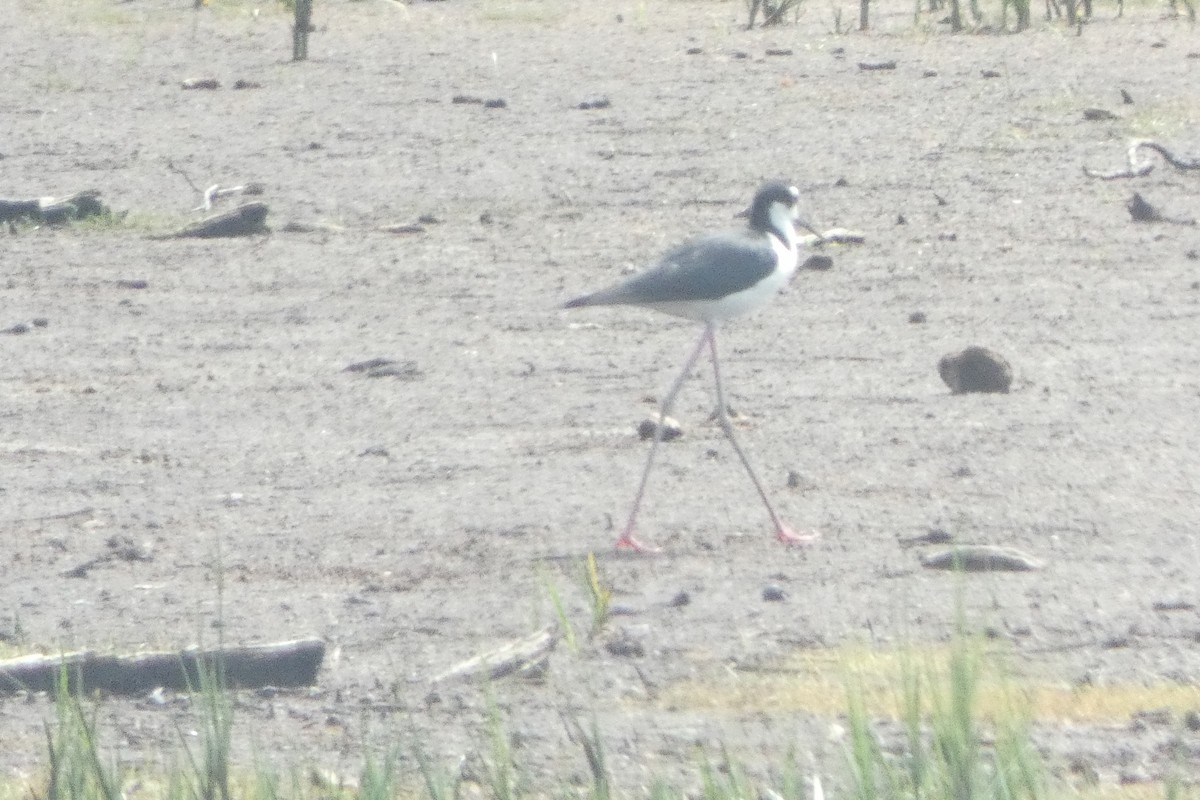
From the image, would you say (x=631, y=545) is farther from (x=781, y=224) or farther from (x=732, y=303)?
(x=781, y=224)

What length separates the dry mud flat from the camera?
5.08 metres

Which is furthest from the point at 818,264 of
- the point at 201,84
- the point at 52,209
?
the point at 201,84

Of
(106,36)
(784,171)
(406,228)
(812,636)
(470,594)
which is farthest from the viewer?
(106,36)

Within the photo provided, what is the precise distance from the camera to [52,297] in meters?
9.45

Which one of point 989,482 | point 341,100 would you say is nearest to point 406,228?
point 341,100

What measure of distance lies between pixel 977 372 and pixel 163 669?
10.7 ft

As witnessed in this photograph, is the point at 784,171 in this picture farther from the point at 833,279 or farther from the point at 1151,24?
the point at 1151,24

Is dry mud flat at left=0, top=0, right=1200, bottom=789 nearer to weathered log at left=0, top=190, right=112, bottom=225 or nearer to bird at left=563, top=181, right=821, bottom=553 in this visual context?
weathered log at left=0, top=190, right=112, bottom=225

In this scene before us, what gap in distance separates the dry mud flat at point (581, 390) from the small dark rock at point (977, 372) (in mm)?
117

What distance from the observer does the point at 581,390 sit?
7715 millimetres

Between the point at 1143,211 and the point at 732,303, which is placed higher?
the point at 732,303

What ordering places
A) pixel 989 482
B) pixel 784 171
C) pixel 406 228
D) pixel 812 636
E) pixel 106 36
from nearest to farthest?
pixel 812 636 → pixel 989 482 → pixel 406 228 → pixel 784 171 → pixel 106 36

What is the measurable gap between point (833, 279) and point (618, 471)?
2864 mm

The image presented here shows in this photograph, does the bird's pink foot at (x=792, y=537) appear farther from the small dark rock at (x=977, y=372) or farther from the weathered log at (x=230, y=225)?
the weathered log at (x=230, y=225)
